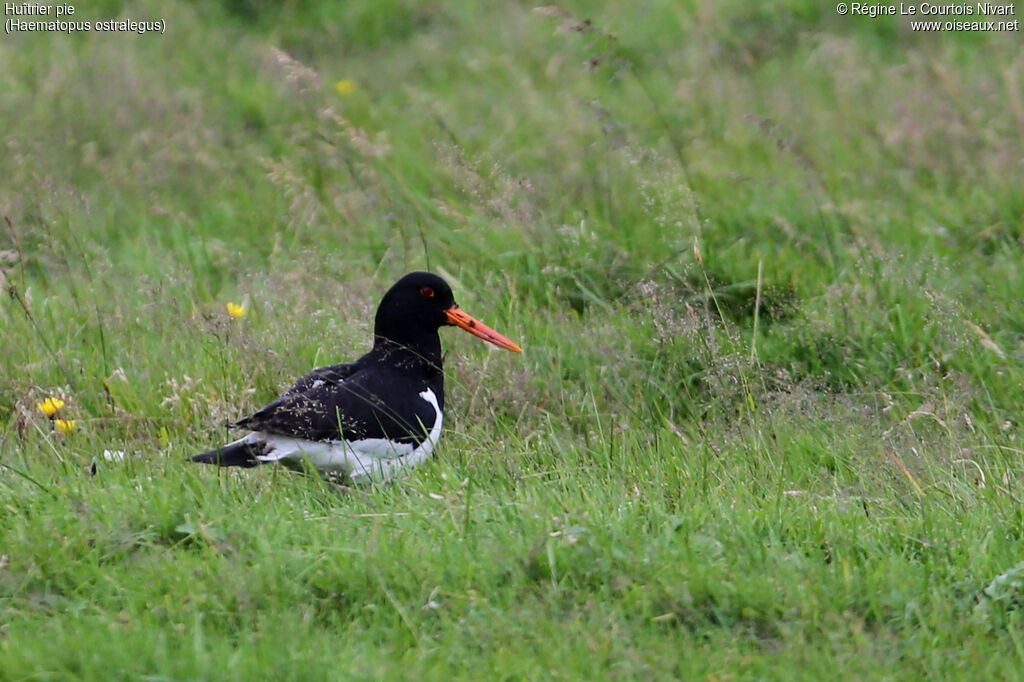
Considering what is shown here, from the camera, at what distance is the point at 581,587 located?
3537mm

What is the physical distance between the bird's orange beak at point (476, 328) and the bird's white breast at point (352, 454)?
2.11 feet

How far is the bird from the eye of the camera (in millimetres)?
4566

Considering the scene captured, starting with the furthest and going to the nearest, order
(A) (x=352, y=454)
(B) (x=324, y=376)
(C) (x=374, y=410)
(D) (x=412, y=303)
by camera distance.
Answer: (D) (x=412, y=303) → (B) (x=324, y=376) → (C) (x=374, y=410) → (A) (x=352, y=454)

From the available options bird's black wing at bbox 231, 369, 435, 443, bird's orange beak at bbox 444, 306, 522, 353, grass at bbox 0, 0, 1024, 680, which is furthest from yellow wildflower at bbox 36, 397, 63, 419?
bird's orange beak at bbox 444, 306, 522, 353

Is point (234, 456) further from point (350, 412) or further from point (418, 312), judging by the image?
point (418, 312)

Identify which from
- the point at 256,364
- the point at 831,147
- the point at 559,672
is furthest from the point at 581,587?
the point at 831,147

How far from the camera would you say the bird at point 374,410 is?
15.0 ft

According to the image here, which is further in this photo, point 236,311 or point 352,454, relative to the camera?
point 236,311

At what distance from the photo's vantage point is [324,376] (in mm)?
4984

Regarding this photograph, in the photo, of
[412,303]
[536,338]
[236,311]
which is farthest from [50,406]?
[536,338]

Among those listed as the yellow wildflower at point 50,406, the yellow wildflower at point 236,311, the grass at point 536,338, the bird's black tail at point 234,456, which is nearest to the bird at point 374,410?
the bird's black tail at point 234,456

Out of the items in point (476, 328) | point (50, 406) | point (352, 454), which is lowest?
point (352, 454)

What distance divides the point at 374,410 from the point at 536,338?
124 centimetres

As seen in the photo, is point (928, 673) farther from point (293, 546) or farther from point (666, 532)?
point (293, 546)
